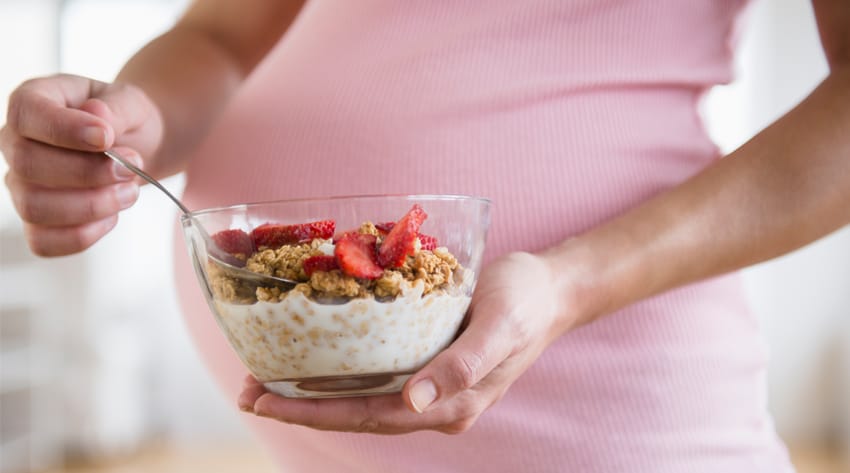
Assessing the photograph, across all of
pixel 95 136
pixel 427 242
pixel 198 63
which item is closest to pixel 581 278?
pixel 427 242

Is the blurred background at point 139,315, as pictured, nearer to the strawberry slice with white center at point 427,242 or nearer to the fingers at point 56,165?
the fingers at point 56,165

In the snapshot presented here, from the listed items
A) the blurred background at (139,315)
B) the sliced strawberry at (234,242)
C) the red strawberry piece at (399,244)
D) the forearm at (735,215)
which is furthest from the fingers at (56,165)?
the blurred background at (139,315)

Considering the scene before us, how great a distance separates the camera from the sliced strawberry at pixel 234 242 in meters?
0.59

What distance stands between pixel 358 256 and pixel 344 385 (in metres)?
0.09

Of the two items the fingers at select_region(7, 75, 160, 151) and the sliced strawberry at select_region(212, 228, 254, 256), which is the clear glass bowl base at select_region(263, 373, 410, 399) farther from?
the fingers at select_region(7, 75, 160, 151)

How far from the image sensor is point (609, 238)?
68cm

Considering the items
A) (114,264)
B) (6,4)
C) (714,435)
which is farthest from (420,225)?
(6,4)

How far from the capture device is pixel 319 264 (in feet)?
1.79

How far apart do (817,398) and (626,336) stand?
2.82 metres

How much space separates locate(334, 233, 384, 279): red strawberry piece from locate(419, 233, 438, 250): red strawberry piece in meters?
0.04

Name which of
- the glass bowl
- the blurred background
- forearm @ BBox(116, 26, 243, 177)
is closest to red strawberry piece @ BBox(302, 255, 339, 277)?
the glass bowl

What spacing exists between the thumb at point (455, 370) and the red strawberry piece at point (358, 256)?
0.07 m

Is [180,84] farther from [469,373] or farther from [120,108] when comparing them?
[469,373]

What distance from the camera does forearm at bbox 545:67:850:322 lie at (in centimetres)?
68
